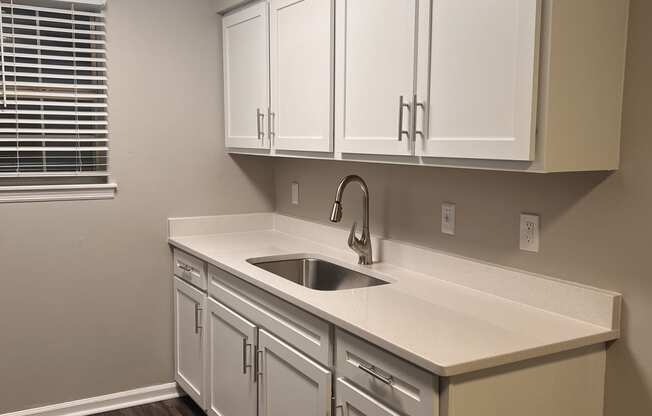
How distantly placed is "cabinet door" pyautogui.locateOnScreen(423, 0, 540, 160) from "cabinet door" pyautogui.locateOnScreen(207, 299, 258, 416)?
3.66ft

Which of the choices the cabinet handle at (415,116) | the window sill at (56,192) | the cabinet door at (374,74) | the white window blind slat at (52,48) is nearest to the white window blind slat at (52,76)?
the white window blind slat at (52,48)

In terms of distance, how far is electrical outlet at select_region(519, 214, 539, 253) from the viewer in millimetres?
1947

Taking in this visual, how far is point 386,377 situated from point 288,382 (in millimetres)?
625

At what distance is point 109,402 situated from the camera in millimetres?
3238

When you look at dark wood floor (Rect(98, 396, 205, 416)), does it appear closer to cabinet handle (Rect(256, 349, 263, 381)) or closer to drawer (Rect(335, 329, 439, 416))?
cabinet handle (Rect(256, 349, 263, 381))

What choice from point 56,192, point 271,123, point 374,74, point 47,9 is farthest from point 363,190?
point 47,9

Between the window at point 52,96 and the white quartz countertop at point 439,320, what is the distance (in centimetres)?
111

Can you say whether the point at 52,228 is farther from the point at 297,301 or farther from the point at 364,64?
the point at 364,64

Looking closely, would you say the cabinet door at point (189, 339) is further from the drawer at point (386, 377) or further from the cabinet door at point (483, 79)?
the cabinet door at point (483, 79)

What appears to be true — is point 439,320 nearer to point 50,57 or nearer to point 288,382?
point 288,382

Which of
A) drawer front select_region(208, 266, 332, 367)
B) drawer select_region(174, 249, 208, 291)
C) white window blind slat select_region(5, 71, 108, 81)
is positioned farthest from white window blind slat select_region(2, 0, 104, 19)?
drawer front select_region(208, 266, 332, 367)

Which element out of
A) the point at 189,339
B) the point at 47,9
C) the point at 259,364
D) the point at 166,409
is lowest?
the point at 166,409

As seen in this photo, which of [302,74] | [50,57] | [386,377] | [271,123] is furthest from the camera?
[50,57]

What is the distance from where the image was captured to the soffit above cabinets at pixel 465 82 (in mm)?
1578
